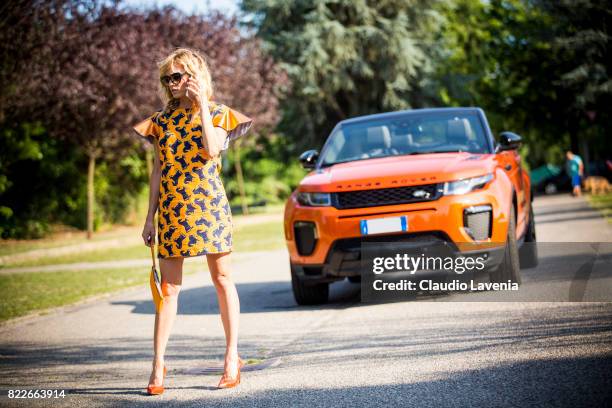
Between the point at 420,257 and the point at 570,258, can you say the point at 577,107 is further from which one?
the point at 420,257

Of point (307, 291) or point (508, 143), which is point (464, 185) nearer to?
point (508, 143)

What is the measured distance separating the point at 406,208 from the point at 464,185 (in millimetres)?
571

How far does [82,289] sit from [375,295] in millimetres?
5160

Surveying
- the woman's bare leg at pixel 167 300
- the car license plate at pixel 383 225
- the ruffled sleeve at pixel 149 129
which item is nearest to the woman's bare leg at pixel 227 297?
the woman's bare leg at pixel 167 300

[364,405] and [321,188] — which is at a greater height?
[321,188]

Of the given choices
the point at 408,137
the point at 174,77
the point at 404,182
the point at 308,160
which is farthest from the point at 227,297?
the point at 408,137

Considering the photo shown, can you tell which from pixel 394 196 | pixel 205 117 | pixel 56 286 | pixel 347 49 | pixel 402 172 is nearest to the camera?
pixel 205 117

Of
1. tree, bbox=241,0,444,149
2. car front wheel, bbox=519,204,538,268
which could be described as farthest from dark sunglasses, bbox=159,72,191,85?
tree, bbox=241,0,444,149

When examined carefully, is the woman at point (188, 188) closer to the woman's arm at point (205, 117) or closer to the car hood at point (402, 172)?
the woman's arm at point (205, 117)

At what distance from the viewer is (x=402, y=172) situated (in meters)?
7.25

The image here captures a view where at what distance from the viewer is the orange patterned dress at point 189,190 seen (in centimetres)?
476

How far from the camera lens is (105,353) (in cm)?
A: 651

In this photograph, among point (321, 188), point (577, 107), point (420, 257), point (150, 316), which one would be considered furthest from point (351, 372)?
point (577, 107)

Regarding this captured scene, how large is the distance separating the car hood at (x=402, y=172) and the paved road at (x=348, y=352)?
1125 millimetres
